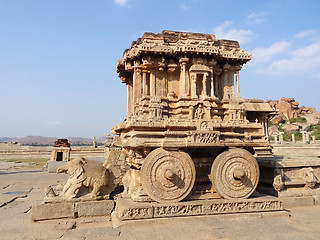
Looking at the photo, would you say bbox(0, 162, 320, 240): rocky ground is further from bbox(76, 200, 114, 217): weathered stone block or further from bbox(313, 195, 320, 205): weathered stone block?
bbox(313, 195, 320, 205): weathered stone block

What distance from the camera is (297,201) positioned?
599 centimetres

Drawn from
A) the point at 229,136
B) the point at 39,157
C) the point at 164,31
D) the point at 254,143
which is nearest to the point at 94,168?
the point at 229,136

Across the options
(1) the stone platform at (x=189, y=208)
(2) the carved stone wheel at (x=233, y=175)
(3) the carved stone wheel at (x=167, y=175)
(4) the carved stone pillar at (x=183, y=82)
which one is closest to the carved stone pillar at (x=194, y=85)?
(4) the carved stone pillar at (x=183, y=82)

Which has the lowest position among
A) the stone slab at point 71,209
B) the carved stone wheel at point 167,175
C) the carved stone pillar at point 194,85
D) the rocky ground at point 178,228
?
the rocky ground at point 178,228

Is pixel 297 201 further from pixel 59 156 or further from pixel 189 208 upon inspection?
pixel 59 156

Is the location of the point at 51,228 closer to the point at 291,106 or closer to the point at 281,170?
the point at 281,170

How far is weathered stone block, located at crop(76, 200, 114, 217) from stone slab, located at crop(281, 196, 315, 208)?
166 inches

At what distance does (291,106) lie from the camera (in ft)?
249

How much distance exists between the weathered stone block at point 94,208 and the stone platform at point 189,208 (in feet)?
0.79

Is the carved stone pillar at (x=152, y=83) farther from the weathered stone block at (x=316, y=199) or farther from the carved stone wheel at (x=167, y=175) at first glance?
the weathered stone block at (x=316, y=199)

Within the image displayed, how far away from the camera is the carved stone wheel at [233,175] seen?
512 cm

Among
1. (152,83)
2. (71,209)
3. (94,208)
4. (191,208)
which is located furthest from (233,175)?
(152,83)

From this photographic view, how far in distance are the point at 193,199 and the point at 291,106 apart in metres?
82.3

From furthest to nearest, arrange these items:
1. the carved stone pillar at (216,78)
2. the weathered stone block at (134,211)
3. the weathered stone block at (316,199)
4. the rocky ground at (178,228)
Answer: the carved stone pillar at (216,78) → the weathered stone block at (316,199) → the weathered stone block at (134,211) → the rocky ground at (178,228)
